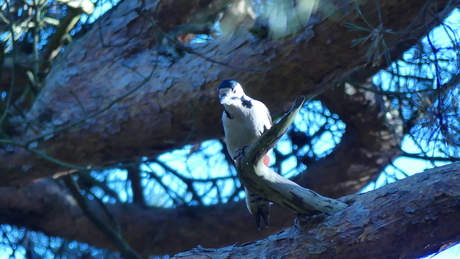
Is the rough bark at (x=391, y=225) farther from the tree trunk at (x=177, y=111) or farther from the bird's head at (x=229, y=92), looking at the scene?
the bird's head at (x=229, y=92)

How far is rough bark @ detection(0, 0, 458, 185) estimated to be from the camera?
268 centimetres

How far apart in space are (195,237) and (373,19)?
2.04 meters

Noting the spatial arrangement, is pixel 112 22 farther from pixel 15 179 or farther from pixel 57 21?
pixel 15 179

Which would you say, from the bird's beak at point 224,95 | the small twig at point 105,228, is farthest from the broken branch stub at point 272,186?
the small twig at point 105,228

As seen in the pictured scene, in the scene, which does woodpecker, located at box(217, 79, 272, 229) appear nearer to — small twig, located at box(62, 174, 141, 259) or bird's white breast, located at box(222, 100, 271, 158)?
bird's white breast, located at box(222, 100, 271, 158)

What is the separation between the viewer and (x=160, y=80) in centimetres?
311

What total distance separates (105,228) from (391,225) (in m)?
2.07

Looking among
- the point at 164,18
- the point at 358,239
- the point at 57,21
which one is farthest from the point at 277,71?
the point at 57,21

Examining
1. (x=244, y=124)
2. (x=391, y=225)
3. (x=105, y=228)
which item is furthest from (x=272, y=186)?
(x=105, y=228)

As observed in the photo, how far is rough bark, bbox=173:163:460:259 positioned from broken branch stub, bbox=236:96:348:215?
0.14 ft

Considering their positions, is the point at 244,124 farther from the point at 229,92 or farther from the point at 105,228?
the point at 105,228

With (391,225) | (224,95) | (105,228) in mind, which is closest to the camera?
(391,225)

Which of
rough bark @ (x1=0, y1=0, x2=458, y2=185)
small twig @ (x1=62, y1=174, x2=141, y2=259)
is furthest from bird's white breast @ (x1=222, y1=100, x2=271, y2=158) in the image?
small twig @ (x1=62, y1=174, x2=141, y2=259)

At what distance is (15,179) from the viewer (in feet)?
10.6
